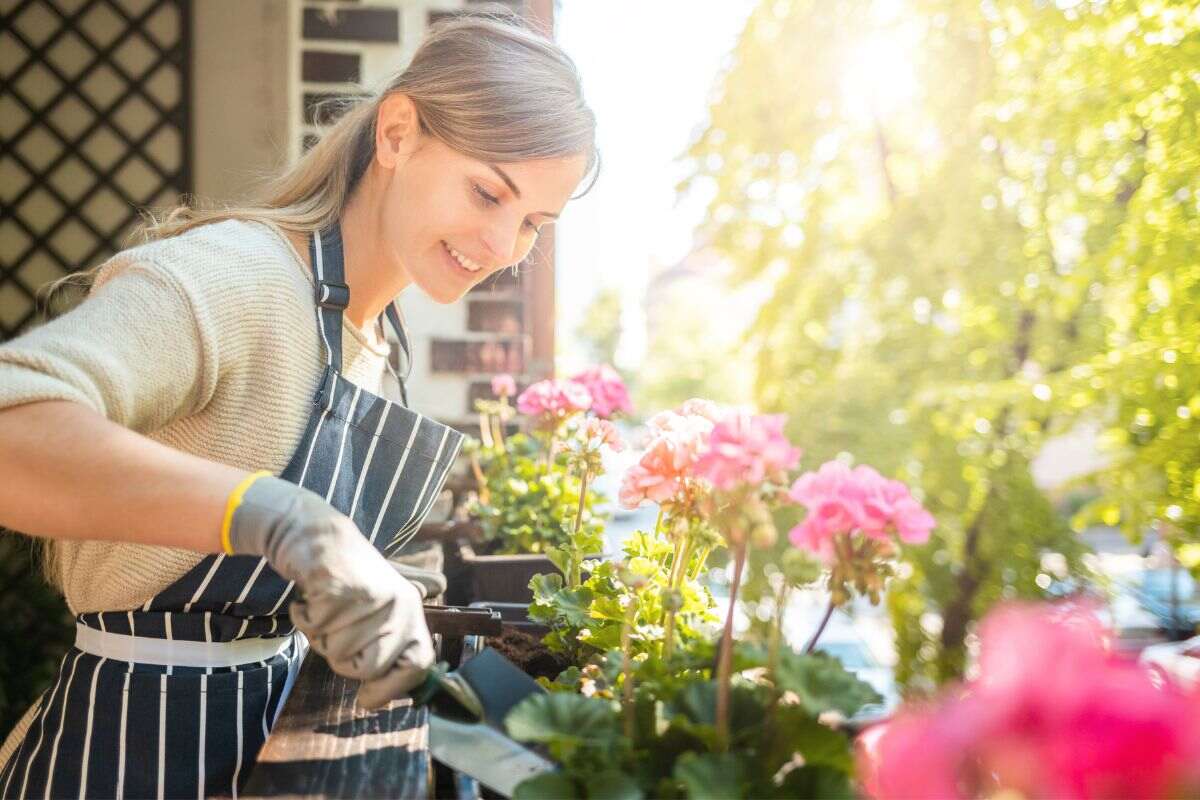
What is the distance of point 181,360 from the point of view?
3.02ft

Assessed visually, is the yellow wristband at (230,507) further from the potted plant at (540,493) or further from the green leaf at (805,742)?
the potted plant at (540,493)

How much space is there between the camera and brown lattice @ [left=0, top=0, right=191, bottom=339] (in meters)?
3.14

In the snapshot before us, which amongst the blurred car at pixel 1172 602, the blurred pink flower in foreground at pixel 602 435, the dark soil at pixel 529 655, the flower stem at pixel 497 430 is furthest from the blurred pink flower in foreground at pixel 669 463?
the blurred car at pixel 1172 602

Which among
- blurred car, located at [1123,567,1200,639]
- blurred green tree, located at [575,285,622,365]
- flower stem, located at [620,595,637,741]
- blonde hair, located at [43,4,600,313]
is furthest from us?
blurred green tree, located at [575,285,622,365]

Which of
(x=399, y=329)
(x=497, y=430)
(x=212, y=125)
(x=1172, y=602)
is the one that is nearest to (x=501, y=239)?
(x=399, y=329)

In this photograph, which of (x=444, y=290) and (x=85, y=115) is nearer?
(x=444, y=290)

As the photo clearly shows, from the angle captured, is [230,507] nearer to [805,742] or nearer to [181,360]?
[181,360]

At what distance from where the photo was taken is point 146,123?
3168 mm

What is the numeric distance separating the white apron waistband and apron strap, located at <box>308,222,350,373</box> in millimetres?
342

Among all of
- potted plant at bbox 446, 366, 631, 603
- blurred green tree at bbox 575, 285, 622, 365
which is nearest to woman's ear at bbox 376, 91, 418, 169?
potted plant at bbox 446, 366, 631, 603

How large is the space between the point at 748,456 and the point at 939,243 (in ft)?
19.4

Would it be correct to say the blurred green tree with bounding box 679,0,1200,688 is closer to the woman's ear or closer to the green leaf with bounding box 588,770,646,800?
the woman's ear

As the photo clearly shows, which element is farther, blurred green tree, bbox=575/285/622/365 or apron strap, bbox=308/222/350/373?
blurred green tree, bbox=575/285/622/365

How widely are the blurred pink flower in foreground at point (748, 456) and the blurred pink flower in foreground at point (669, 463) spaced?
0.14 metres
